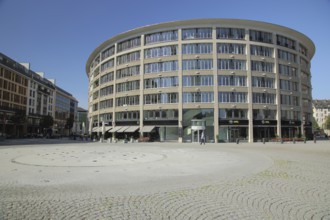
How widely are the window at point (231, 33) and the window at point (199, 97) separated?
12636mm

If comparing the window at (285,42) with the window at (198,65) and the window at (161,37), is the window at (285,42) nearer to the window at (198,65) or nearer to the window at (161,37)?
the window at (198,65)

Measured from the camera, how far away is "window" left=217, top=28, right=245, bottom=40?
51.2 metres

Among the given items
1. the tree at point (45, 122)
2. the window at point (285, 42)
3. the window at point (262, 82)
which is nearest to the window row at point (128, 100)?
the window at point (262, 82)

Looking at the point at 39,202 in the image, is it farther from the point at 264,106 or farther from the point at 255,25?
the point at 255,25

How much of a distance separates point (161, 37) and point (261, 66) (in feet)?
74.4

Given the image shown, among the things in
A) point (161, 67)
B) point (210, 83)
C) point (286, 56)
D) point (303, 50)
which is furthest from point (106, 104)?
point (303, 50)

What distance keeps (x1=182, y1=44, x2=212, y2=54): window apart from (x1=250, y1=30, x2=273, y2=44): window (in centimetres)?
996

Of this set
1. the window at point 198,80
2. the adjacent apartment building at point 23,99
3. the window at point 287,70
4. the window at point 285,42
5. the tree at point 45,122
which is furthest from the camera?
the tree at point 45,122

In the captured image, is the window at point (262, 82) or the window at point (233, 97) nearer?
the window at point (233, 97)

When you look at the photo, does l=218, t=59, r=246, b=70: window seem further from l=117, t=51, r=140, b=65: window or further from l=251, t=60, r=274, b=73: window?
l=117, t=51, r=140, b=65: window

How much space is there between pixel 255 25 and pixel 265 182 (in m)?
50.5

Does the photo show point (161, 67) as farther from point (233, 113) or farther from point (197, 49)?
point (233, 113)

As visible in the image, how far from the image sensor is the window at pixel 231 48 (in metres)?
50.7

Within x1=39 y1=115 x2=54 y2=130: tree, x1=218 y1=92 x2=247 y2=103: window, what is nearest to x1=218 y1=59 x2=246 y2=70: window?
x1=218 y1=92 x2=247 y2=103: window
